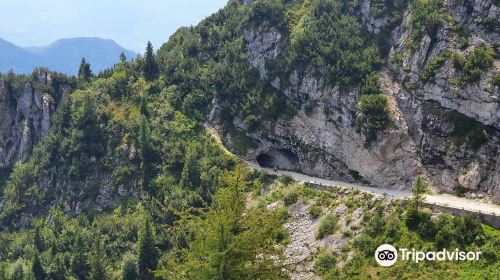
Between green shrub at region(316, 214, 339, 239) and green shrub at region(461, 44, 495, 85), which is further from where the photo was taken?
green shrub at region(461, 44, 495, 85)

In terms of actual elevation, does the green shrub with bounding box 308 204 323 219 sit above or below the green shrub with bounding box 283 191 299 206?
below

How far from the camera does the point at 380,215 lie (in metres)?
56.0

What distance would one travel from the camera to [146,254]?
6594 centimetres


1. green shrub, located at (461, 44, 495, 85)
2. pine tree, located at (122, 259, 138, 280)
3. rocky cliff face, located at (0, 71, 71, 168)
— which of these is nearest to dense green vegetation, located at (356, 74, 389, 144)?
green shrub, located at (461, 44, 495, 85)

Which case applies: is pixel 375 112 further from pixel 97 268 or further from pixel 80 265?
pixel 80 265

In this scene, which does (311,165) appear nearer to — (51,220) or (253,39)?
(253,39)

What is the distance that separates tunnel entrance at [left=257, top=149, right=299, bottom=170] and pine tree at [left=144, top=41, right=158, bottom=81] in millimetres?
33307

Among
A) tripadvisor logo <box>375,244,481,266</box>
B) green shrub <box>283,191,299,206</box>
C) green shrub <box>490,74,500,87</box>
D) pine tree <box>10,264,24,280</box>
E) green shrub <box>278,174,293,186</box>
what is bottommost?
pine tree <box>10,264,24,280</box>

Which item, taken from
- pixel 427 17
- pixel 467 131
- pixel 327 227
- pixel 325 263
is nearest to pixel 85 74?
pixel 327 227

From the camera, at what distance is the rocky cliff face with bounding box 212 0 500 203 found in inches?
2539

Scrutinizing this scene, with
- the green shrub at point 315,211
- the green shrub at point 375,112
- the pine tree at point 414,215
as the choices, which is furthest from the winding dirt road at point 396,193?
the green shrub at point 375,112

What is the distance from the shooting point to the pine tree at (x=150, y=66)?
102 meters

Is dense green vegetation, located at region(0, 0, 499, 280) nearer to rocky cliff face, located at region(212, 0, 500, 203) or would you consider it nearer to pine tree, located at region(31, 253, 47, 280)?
pine tree, located at region(31, 253, 47, 280)

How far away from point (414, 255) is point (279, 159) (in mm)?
38917
